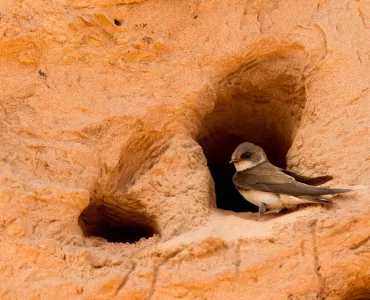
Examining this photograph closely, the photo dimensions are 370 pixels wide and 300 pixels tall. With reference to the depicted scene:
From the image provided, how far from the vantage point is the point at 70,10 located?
3.32 metres

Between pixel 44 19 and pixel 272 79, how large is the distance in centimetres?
115

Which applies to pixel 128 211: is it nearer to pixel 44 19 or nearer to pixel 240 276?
pixel 240 276

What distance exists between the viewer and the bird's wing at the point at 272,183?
271cm

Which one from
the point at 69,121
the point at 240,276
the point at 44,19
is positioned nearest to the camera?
the point at 240,276

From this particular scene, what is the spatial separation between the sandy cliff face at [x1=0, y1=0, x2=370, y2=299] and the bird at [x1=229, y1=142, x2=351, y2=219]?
0.08 m

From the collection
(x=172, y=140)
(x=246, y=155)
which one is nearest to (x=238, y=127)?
(x=246, y=155)

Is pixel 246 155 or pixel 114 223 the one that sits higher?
pixel 246 155

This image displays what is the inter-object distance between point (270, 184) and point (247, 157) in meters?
0.45

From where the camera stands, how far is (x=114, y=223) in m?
3.21

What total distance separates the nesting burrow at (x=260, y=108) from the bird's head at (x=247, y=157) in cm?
17

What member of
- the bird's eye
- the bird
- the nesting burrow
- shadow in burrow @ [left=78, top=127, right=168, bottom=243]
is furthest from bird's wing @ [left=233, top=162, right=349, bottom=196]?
shadow in burrow @ [left=78, top=127, right=168, bottom=243]

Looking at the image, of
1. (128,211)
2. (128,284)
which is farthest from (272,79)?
(128,284)

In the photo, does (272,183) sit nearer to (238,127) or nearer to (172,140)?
(172,140)

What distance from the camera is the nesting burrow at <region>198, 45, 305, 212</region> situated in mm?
3408
